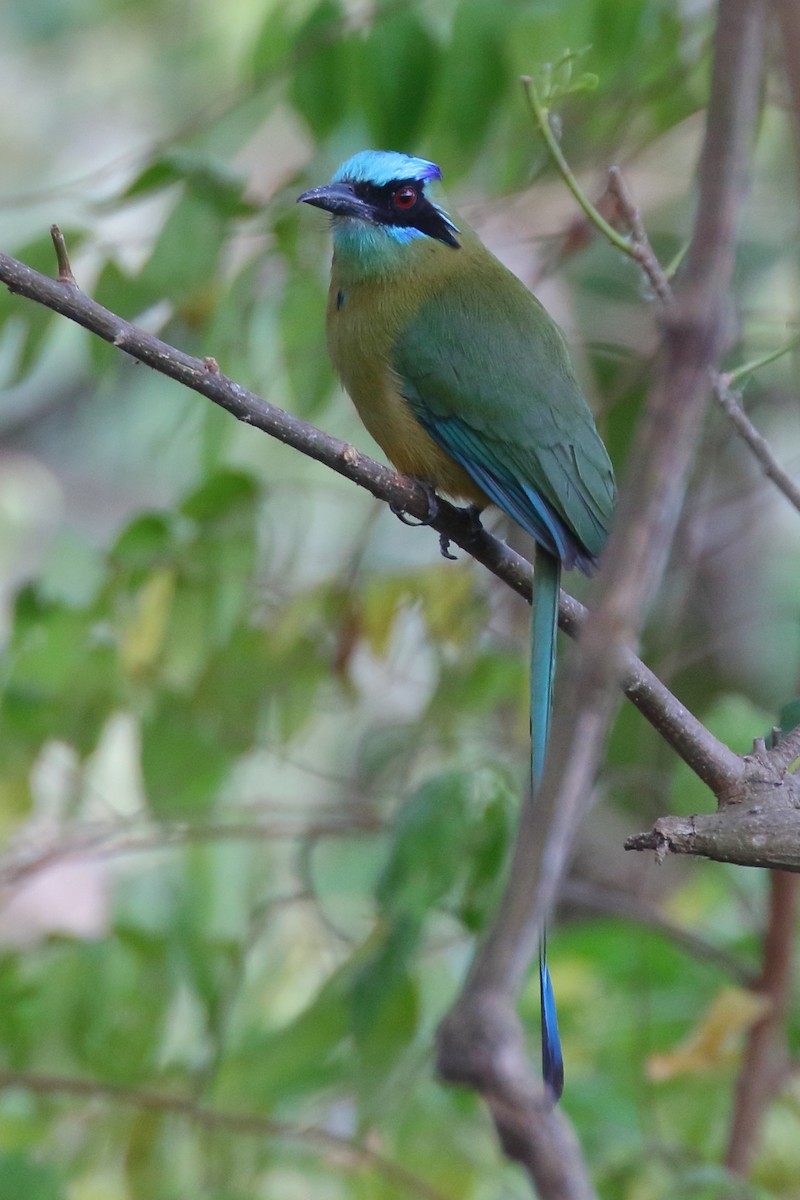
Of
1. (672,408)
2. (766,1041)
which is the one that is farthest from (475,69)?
(672,408)

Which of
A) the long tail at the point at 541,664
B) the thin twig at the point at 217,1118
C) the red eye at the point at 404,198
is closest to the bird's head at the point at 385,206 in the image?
→ the red eye at the point at 404,198

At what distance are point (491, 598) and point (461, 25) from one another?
1043 mm

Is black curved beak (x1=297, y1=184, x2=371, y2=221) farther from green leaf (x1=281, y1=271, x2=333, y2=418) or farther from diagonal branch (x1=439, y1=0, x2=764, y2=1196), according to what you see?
diagonal branch (x1=439, y1=0, x2=764, y2=1196)

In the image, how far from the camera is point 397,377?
7.50 feet

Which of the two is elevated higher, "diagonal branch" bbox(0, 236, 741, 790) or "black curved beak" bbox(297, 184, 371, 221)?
"black curved beak" bbox(297, 184, 371, 221)

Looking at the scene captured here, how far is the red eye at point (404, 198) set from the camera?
2529 mm

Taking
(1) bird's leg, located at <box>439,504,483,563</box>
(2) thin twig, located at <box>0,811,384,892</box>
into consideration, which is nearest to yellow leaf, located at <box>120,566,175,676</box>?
(2) thin twig, located at <box>0,811,384,892</box>

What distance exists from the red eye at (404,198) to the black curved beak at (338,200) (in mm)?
65

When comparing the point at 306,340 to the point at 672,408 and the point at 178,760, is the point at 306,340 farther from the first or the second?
the point at 672,408

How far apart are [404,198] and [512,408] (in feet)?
1.77

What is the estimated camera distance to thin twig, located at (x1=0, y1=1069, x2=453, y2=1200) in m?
2.25

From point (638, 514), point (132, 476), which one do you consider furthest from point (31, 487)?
point (638, 514)

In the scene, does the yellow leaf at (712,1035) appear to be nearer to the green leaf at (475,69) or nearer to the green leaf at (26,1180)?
the green leaf at (26,1180)

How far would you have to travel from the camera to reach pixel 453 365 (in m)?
2.28
